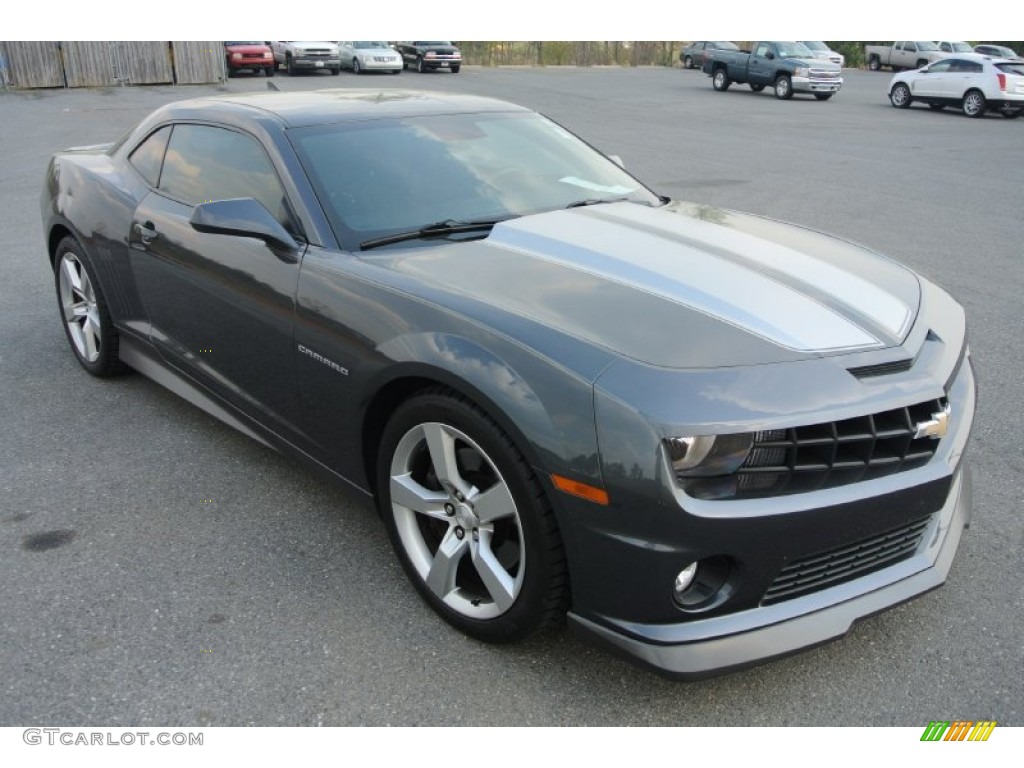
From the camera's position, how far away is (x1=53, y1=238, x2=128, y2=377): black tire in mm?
4812

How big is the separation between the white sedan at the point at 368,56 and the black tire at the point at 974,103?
60.3 ft

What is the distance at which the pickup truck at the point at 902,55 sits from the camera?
122ft

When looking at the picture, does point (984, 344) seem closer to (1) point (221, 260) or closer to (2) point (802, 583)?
(2) point (802, 583)

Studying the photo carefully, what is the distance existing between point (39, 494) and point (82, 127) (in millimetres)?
15771

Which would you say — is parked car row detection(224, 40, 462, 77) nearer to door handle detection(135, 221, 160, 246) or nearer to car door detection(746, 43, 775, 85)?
car door detection(746, 43, 775, 85)

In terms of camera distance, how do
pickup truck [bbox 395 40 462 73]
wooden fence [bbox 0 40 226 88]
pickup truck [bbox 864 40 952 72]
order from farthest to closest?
pickup truck [bbox 864 40 952 72], pickup truck [bbox 395 40 462 73], wooden fence [bbox 0 40 226 88]

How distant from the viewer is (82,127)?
1741 centimetres

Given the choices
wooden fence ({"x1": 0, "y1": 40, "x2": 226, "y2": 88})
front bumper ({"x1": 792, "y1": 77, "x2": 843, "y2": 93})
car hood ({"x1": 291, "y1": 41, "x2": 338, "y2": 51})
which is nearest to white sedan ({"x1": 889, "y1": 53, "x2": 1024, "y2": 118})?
front bumper ({"x1": 792, "y1": 77, "x2": 843, "y2": 93})

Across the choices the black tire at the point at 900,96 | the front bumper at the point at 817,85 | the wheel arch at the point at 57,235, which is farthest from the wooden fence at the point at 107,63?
the wheel arch at the point at 57,235

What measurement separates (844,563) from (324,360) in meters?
1.76

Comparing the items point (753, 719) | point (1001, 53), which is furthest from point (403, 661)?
point (1001, 53)

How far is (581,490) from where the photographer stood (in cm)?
239

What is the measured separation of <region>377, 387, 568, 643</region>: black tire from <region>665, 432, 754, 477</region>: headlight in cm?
40
